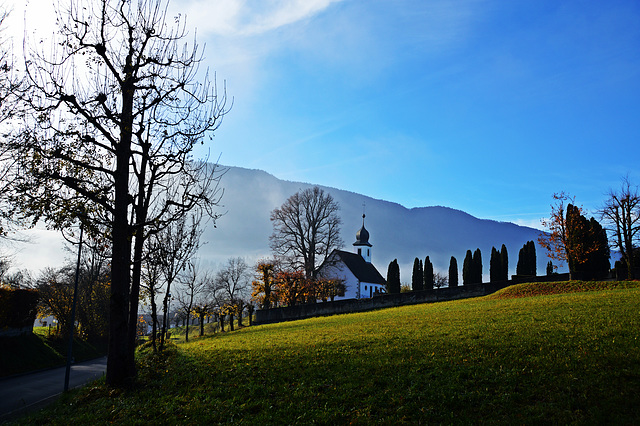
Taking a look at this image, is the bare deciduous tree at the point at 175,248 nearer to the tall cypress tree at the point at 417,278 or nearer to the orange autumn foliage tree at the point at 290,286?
the orange autumn foliage tree at the point at 290,286

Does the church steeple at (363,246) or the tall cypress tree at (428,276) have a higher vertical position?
the church steeple at (363,246)

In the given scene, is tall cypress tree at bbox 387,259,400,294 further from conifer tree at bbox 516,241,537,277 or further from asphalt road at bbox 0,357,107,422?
asphalt road at bbox 0,357,107,422

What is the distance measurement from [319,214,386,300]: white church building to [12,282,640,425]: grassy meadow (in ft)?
153

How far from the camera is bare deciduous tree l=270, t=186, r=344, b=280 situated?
166 ft

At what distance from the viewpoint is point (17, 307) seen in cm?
2905

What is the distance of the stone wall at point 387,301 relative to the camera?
3703 cm

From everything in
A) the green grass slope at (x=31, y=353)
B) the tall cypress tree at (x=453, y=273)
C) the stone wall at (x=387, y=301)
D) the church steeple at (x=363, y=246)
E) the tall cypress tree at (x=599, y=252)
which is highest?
the church steeple at (x=363, y=246)

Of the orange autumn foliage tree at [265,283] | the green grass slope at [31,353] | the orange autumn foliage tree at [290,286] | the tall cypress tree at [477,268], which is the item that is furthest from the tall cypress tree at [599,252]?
the green grass slope at [31,353]

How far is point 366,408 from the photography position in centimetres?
792

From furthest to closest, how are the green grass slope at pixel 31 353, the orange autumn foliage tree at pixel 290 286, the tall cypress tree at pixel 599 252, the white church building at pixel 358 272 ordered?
the white church building at pixel 358 272, the orange autumn foliage tree at pixel 290 286, the tall cypress tree at pixel 599 252, the green grass slope at pixel 31 353

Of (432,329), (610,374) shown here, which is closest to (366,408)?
(610,374)

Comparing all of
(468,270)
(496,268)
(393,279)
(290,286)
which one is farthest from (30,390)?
(393,279)

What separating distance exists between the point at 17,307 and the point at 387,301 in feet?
95.9

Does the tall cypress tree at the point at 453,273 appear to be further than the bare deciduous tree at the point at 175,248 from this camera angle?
Yes
